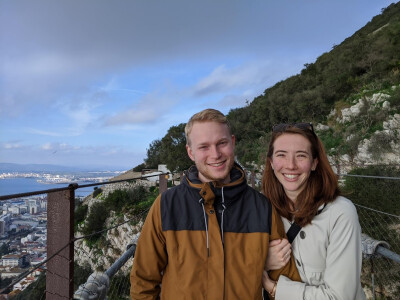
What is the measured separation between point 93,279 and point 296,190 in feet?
4.00

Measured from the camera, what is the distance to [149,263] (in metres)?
1.38

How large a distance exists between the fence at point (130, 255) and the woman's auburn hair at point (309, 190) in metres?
0.29

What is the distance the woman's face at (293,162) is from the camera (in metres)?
1.61

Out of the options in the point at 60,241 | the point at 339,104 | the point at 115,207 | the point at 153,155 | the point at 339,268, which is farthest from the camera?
the point at 153,155

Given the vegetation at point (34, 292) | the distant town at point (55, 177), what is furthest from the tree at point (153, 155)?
the vegetation at point (34, 292)

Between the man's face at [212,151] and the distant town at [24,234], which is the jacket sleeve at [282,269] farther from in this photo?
the distant town at [24,234]

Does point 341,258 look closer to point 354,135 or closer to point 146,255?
point 146,255

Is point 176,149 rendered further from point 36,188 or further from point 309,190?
point 309,190

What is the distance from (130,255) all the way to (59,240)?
60 centimetres

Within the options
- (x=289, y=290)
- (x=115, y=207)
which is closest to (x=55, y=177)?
(x=289, y=290)

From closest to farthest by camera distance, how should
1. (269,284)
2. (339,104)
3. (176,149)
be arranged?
(269,284)
(339,104)
(176,149)

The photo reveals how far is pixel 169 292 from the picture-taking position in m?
1.35

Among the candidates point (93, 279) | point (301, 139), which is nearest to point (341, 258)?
point (301, 139)

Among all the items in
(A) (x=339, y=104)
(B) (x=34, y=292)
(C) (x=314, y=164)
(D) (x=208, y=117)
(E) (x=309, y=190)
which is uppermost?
(A) (x=339, y=104)
